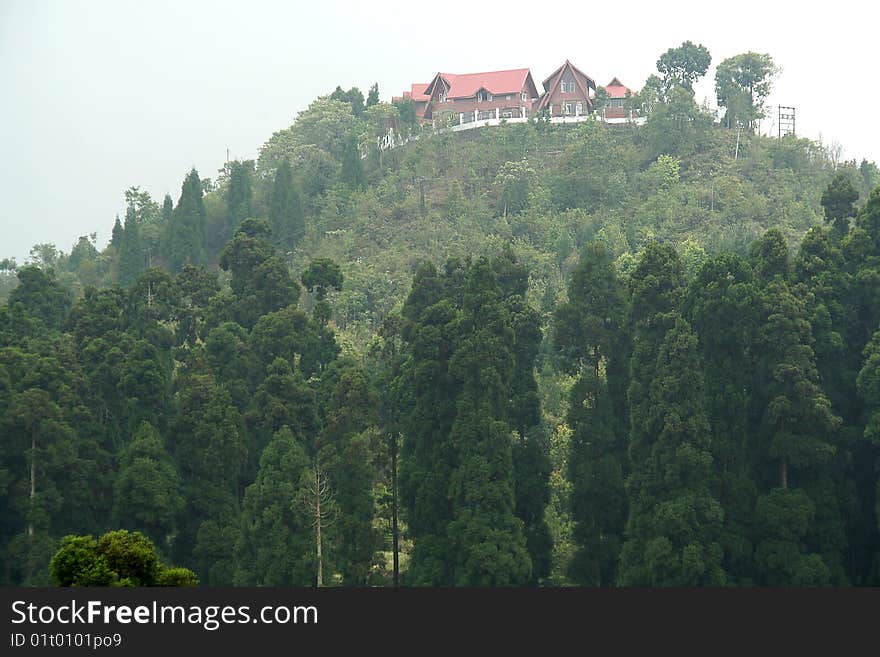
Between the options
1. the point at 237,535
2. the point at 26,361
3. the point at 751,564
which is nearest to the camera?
the point at 751,564

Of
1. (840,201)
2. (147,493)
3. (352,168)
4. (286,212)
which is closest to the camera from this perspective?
(147,493)

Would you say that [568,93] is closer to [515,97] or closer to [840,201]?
[515,97]

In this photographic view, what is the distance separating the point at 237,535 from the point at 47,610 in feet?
43.7

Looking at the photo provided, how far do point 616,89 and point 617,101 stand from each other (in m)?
0.58

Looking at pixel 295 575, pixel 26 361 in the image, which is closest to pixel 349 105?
pixel 26 361

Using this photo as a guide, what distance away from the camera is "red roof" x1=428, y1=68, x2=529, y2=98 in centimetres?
5706

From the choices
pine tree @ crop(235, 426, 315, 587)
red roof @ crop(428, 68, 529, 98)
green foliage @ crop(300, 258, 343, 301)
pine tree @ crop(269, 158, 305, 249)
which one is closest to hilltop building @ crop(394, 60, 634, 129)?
red roof @ crop(428, 68, 529, 98)

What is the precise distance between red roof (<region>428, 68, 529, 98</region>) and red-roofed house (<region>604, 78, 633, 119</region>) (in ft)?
11.2

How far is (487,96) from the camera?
57219mm

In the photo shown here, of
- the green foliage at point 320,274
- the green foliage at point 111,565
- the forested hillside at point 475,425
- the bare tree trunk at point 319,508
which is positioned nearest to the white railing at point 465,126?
the forested hillside at point 475,425

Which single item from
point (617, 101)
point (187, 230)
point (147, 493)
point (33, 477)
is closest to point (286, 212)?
point (187, 230)

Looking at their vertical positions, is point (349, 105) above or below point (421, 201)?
above

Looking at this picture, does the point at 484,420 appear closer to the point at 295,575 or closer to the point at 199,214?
the point at 295,575

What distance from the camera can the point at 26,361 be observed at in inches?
1251
